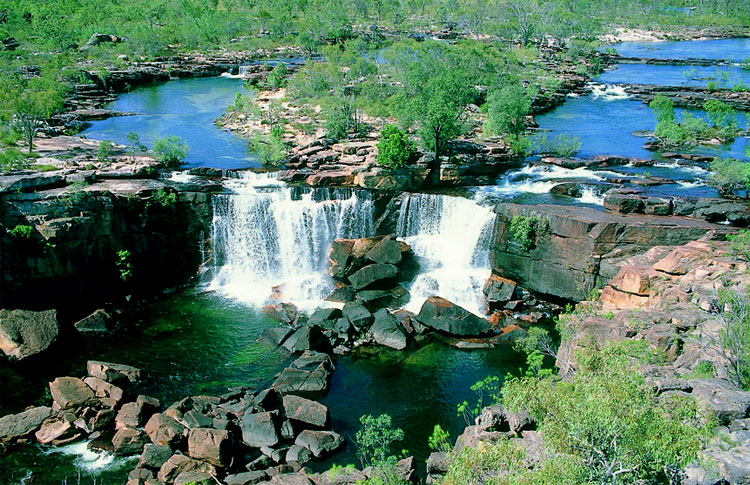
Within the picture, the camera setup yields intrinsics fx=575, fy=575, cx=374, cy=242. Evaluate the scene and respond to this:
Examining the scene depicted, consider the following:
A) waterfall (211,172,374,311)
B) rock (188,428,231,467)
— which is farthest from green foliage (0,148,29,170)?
rock (188,428,231,467)

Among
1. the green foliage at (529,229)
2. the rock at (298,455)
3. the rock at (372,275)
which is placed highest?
the green foliage at (529,229)

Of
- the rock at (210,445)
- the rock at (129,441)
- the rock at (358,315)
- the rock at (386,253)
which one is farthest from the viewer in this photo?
the rock at (386,253)

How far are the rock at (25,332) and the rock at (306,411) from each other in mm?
15526

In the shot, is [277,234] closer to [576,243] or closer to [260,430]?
[260,430]

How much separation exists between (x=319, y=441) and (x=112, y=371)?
1241 centimetres

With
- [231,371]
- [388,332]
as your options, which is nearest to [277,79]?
[388,332]

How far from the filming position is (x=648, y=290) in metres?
31.3

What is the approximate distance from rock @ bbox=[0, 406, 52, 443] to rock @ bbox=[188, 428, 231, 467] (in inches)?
308

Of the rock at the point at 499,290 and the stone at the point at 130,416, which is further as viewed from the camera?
the rock at the point at 499,290

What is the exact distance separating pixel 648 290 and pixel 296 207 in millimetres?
24327

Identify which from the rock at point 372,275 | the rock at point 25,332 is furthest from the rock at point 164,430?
the rock at point 372,275

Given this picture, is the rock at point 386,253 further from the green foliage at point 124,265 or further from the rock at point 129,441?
the rock at point 129,441

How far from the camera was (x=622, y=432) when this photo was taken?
529 inches

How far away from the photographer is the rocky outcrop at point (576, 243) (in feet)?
117
